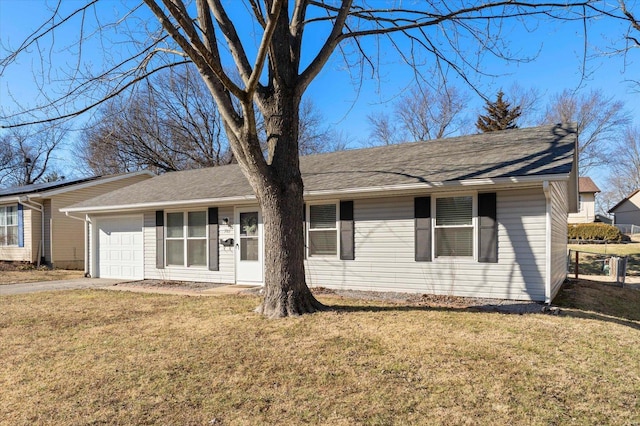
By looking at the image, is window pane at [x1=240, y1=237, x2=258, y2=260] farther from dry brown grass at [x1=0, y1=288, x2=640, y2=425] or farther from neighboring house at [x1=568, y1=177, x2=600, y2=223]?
neighboring house at [x1=568, y1=177, x2=600, y2=223]

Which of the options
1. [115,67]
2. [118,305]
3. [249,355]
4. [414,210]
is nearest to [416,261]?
[414,210]

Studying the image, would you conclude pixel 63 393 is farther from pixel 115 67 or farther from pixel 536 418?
pixel 115 67

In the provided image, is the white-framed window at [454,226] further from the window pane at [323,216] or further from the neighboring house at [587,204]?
the neighboring house at [587,204]

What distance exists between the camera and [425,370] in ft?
12.9

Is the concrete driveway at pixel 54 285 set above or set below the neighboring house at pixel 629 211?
below

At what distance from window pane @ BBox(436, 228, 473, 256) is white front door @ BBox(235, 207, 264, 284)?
421 centimetres

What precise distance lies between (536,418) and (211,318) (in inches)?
180

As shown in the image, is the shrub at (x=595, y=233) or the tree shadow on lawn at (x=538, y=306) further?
the shrub at (x=595, y=233)

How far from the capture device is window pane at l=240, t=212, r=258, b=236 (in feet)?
32.7

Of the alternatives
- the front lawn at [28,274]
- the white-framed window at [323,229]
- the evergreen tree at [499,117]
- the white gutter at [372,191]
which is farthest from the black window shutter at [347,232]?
the evergreen tree at [499,117]

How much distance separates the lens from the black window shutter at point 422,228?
26.6 ft

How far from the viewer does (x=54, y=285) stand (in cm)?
1101

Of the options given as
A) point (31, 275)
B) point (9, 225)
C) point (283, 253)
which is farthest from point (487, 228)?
point (9, 225)

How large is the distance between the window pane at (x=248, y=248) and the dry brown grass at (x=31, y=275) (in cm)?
676
